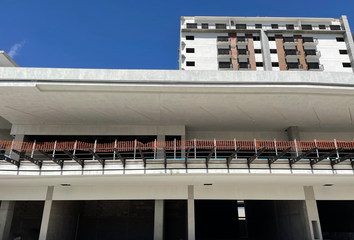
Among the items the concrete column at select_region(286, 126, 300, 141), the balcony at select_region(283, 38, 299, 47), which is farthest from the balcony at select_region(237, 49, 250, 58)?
the concrete column at select_region(286, 126, 300, 141)

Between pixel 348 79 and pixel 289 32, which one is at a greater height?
pixel 289 32

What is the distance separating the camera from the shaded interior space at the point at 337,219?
18.8 meters

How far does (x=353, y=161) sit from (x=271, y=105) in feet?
17.5

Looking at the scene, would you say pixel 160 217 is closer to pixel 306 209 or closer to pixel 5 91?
pixel 306 209

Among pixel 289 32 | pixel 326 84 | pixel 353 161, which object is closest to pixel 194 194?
pixel 353 161

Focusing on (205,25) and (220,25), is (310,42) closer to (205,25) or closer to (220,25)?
(220,25)

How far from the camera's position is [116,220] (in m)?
20.3

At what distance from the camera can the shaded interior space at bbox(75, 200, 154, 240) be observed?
19.9 metres

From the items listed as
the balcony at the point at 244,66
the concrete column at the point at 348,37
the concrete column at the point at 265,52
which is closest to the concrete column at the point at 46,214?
the balcony at the point at 244,66

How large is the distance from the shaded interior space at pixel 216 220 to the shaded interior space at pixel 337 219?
303 inches

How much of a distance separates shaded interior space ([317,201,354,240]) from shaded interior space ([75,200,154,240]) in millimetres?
14918

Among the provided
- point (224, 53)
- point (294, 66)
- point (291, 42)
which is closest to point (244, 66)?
point (224, 53)

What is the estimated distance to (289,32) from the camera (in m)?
43.4

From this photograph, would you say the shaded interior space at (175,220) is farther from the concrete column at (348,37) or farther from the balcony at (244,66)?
the concrete column at (348,37)
